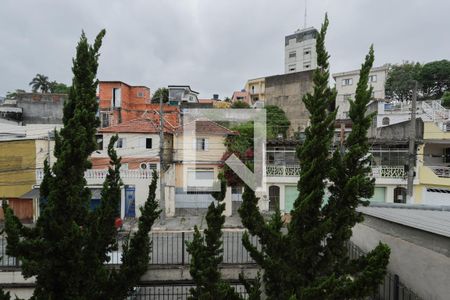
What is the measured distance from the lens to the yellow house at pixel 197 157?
19406 mm

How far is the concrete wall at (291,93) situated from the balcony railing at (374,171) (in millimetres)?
9811

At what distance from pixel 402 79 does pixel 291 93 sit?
22068 millimetres

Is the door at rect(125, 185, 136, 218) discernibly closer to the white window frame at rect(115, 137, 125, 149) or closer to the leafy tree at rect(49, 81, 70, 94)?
the white window frame at rect(115, 137, 125, 149)

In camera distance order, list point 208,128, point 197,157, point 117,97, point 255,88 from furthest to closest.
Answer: point 255,88
point 117,97
point 208,128
point 197,157

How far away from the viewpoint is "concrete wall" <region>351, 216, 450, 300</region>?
12.8 feet

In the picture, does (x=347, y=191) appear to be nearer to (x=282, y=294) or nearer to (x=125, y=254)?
(x=282, y=294)

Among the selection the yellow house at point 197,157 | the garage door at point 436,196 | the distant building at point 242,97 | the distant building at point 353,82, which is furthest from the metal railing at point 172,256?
the distant building at point 242,97

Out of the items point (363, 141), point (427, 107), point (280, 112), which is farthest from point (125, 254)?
point (427, 107)

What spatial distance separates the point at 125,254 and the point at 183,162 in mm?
15271

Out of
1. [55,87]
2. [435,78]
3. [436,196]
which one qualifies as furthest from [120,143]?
[435,78]

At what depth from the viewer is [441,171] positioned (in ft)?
58.1

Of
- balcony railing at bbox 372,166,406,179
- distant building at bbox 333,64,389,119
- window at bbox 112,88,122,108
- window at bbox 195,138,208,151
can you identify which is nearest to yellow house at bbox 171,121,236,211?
window at bbox 195,138,208,151

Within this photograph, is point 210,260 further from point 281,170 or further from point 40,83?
point 40,83

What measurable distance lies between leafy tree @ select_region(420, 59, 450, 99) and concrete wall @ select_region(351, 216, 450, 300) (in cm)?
4434
